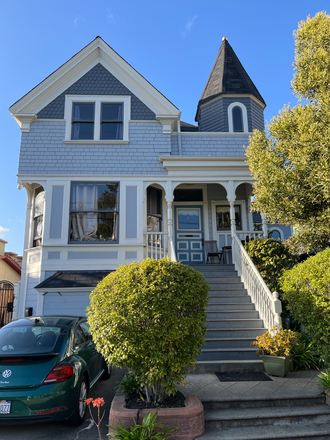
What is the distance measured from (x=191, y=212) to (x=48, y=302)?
567cm

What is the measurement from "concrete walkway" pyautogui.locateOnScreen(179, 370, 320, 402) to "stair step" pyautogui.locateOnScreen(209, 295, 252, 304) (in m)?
2.45

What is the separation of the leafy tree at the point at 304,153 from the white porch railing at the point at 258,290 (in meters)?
1.38

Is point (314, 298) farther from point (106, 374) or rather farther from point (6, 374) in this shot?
point (6, 374)

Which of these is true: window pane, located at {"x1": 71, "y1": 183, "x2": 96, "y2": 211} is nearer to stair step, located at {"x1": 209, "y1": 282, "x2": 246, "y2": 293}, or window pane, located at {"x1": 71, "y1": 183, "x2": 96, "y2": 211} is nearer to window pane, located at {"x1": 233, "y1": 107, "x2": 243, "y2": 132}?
stair step, located at {"x1": 209, "y1": 282, "x2": 246, "y2": 293}

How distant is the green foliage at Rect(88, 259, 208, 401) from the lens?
13.1 ft

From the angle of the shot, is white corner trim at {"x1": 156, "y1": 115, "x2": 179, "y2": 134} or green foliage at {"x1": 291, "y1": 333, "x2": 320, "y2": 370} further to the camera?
white corner trim at {"x1": 156, "y1": 115, "x2": 179, "y2": 134}

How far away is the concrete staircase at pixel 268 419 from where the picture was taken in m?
3.96

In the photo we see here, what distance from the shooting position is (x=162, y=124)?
430 inches

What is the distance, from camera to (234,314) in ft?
25.1

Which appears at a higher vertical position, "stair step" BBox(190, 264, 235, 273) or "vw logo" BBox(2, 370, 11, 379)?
"stair step" BBox(190, 264, 235, 273)

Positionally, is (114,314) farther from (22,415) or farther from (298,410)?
(298,410)

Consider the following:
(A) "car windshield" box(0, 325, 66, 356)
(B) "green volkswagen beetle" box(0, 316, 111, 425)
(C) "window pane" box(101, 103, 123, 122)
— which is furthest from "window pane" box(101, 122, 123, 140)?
(A) "car windshield" box(0, 325, 66, 356)

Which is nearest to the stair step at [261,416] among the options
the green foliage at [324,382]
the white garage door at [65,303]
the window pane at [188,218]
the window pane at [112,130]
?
the green foliage at [324,382]

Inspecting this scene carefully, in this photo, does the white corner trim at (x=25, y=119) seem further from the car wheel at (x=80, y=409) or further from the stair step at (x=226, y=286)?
the car wheel at (x=80, y=409)
